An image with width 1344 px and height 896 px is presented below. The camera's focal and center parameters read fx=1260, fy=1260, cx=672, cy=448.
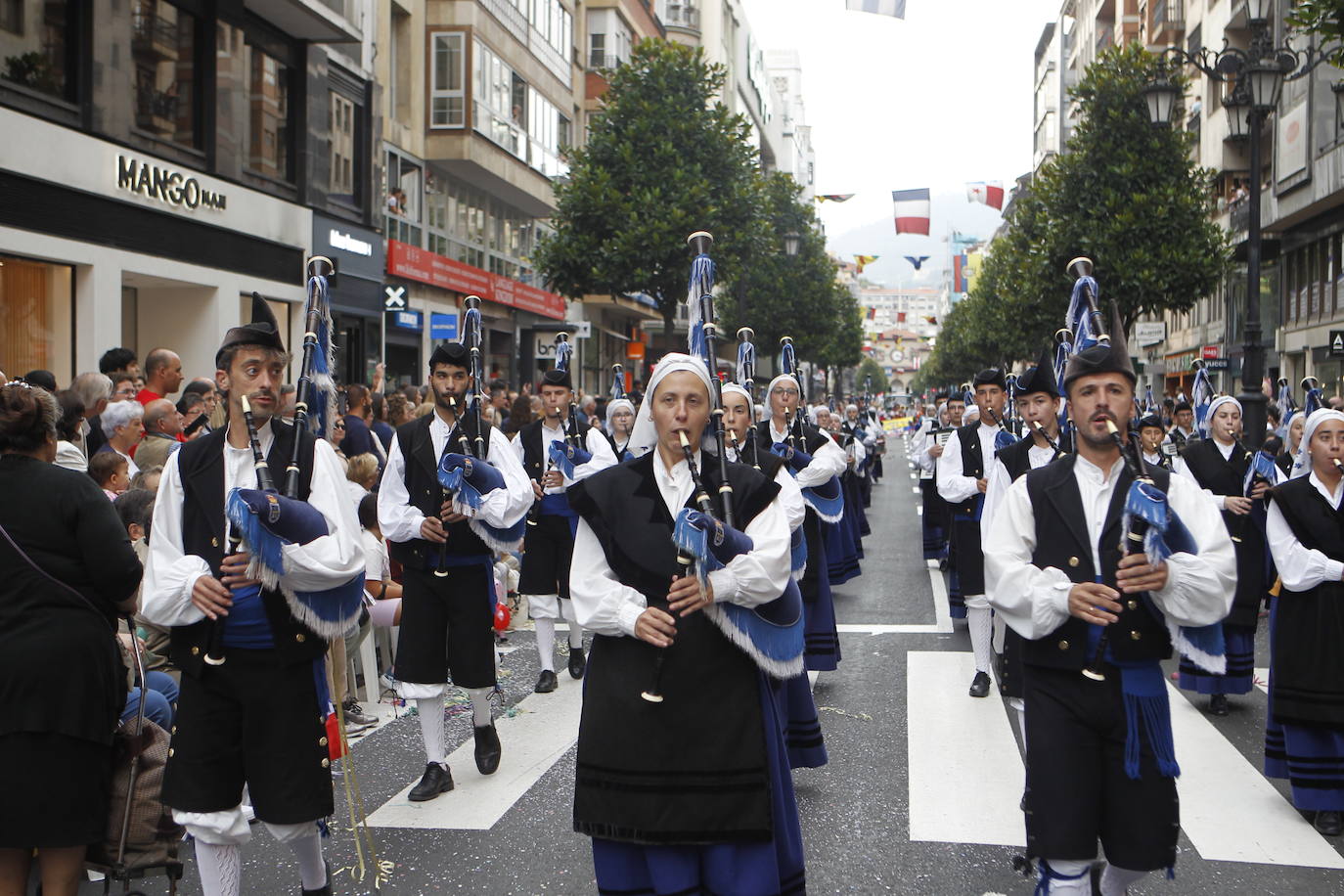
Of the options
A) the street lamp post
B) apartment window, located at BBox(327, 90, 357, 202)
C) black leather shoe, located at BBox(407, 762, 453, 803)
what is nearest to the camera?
black leather shoe, located at BBox(407, 762, 453, 803)

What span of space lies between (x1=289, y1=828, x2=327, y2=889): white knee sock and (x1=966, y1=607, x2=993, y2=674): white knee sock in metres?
5.07

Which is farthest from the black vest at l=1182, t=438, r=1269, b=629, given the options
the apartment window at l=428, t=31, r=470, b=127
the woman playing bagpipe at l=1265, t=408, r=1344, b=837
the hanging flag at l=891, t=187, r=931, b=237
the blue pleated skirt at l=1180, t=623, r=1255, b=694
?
the hanging flag at l=891, t=187, r=931, b=237

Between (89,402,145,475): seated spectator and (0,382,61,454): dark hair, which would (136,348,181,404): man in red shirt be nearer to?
(89,402,145,475): seated spectator

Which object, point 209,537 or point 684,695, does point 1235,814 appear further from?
point 209,537

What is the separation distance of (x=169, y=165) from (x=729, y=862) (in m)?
15.8

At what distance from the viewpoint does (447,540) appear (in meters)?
6.34

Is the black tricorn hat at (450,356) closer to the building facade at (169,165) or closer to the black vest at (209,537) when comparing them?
the black vest at (209,537)

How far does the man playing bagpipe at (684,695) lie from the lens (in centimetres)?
363

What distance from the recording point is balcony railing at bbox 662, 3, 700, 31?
51.6 m

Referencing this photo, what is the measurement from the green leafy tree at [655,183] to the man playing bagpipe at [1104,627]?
65.7 ft

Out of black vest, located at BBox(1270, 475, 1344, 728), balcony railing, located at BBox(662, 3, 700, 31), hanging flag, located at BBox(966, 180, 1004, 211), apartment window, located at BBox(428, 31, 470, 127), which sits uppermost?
balcony railing, located at BBox(662, 3, 700, 31)

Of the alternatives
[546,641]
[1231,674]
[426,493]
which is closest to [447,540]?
[426,493]

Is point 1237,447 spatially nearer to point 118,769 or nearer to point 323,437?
point 323,437

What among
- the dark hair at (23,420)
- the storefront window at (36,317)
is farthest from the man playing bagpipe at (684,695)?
the storefront window at (36,317)
